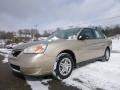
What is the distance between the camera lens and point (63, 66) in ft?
16.6

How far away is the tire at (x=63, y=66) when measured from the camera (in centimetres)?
489

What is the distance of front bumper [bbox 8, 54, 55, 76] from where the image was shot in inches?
176

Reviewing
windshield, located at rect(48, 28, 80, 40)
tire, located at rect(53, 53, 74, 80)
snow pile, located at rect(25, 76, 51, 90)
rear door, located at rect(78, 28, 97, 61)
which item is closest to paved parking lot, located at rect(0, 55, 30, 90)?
snow pile, located at rect(25, 76, 51, 90)

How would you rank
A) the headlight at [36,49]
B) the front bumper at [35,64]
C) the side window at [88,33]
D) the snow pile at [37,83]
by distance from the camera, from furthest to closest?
the side window at [88,33] → the headlight at [36,49] → the front bumper at [35,64] → the snow pile at [37,83]

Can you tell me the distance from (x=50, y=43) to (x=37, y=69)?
0.80m

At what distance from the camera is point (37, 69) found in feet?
14.8

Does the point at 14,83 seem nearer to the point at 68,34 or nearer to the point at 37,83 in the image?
the point at 37,83

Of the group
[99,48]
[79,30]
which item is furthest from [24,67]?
[99,48]

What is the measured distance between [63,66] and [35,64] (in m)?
0.94

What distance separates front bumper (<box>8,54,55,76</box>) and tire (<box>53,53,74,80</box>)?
223 mm

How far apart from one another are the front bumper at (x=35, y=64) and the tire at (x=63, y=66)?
22cm

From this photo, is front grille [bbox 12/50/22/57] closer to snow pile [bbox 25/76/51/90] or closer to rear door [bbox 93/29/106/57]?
snow pile [bbox 25/76/51/90]

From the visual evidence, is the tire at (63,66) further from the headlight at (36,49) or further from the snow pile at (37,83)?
the headlight at (36,49)

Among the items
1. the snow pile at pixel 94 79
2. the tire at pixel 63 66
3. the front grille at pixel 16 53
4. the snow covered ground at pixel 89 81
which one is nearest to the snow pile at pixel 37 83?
the snow covered ground at pixel 89 81
